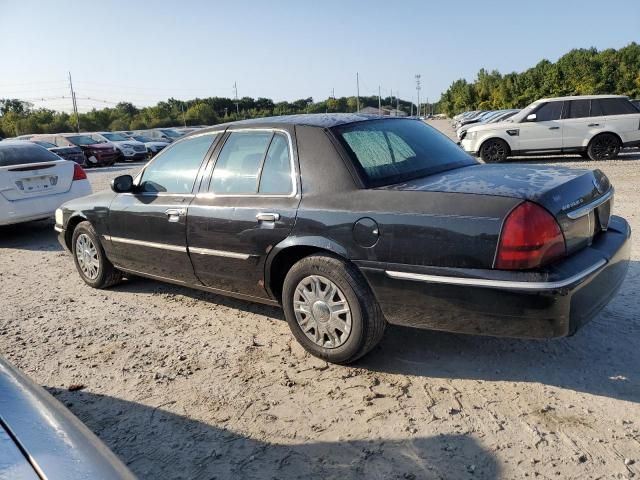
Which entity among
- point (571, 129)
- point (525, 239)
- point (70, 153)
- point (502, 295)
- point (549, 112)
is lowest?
point (502, 295)

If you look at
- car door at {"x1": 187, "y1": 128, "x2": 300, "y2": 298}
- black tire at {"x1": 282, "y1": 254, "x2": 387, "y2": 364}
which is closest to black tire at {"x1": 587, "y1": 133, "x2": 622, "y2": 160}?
car door at {"x1": 187, "y1": 128, "x2": 300, "y2": 298}

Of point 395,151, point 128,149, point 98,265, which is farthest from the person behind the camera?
point 128,149

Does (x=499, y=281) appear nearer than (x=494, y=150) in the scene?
Yes

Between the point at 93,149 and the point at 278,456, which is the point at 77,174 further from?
the point at 93,149

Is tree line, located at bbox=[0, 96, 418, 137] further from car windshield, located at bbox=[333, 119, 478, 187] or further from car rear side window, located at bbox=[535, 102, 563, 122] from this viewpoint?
car windshield, located at bbox=[333, 119, 478, 187]

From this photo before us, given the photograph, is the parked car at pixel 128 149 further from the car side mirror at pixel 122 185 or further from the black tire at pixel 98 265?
the car side mirror at pixel 122 185

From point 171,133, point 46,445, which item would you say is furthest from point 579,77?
point 46,445

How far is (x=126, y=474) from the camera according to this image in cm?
155

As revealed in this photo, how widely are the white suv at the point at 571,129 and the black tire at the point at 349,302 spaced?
11.9m

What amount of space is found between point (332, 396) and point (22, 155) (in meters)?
7.18

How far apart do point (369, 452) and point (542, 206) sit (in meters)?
1.51

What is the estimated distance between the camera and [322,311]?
3469mm

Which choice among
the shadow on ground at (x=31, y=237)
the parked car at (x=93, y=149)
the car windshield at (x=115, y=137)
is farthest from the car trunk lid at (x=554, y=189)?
the car windshield at (x=115, y=137)

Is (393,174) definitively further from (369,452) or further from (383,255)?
(369,452)
